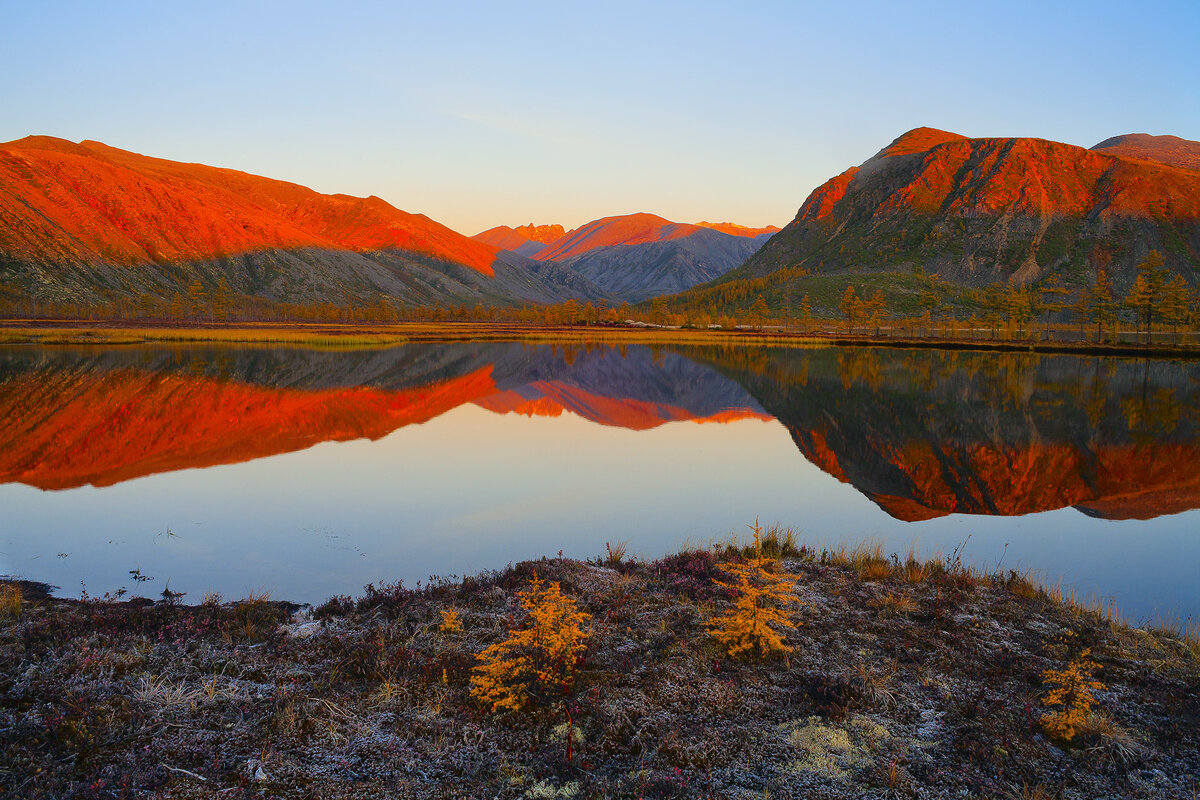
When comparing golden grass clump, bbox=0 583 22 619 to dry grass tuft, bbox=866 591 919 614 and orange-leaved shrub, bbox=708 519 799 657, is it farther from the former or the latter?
dry grass tuft, bbox=866 591 919 614

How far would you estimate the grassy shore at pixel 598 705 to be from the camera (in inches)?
267

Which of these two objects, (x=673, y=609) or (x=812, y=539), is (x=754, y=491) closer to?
(x=812, y=539)

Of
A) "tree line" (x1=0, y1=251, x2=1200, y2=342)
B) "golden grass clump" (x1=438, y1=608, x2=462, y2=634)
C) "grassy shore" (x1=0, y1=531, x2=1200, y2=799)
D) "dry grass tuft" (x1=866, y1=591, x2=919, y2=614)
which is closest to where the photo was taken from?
"grassy shore" (x1=0, y1=531, x2=1200, y2=799)

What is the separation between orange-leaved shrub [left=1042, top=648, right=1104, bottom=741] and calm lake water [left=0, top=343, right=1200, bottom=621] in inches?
179

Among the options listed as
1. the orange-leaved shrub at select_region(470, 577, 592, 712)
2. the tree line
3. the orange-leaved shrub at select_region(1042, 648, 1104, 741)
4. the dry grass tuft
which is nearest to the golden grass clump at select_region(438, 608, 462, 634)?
the orange-leaved shrub at select_region(470, 577, 592, 712)

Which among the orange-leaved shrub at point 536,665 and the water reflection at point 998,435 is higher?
the water reflection at point 998,435

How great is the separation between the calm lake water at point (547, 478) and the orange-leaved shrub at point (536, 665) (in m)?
4.88

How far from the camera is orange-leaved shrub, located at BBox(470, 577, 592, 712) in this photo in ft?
26.7

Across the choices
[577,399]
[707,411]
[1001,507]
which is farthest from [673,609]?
[577,399]

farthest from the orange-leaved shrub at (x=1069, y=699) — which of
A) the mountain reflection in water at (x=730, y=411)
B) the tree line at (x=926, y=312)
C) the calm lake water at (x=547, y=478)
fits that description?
the tree line at (x=926, y=312)

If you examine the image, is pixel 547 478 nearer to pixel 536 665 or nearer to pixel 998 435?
pixel 536 665

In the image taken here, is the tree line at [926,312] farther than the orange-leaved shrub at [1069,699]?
Yes

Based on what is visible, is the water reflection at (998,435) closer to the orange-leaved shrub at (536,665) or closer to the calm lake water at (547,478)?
the calm lake water at (547,478)

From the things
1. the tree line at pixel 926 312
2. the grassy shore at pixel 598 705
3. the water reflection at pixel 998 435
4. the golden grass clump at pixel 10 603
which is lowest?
the golden grass clump at pixel 10 603
